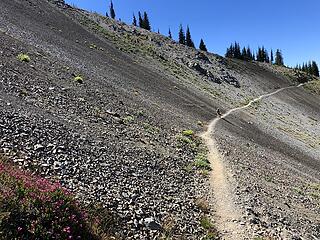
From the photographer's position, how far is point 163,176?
19.6 meters

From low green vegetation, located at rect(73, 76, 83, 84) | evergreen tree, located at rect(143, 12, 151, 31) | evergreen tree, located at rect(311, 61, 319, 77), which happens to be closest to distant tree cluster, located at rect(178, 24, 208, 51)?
evergreen tree, located at rect(143, 12, 151, 31)

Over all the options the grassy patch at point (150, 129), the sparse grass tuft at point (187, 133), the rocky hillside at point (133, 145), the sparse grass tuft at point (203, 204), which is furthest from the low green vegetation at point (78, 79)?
the sparse grass tuft at point (203, 204)

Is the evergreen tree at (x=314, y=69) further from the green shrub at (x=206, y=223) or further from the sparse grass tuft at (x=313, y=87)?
the green shrub at (x=206, y=223)

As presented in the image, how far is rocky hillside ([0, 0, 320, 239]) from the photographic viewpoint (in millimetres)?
15133

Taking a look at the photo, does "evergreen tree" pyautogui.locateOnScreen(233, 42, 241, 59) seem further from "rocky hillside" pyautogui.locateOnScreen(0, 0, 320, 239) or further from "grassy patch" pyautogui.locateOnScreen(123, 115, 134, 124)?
"grassy patch" pyautogui.locateOnScreen(123, 115, 134, 124)

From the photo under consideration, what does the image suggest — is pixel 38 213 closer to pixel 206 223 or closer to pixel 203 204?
pixel 206 223

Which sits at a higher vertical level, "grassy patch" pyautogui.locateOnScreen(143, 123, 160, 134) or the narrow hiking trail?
"grassy patch" pyautogui.locateOnScreen(143, 123, 160, 134)

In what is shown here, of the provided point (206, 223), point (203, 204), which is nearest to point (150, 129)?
point (203, 204)

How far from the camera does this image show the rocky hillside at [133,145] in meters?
15.1

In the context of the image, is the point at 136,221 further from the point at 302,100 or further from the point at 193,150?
the point at 302,100

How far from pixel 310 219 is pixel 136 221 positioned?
10911mm

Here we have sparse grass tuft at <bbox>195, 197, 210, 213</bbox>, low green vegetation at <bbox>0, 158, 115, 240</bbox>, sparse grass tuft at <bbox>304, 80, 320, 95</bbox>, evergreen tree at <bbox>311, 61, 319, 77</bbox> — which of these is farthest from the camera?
evergreen tree at <bbox>311, 61, 319, 77</bbox>

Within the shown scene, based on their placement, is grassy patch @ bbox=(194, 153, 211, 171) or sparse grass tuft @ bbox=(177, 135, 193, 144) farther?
sparse grass tuft @ bbox=(177, 135, 193, 144)

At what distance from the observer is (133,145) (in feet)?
75.2
